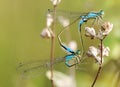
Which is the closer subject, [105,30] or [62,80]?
[105,30]

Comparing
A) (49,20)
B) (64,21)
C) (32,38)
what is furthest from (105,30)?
(32,38)

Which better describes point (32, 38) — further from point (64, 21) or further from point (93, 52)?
point (93, 52)

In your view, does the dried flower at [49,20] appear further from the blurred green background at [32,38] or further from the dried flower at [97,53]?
the blurred green background at [32,38]

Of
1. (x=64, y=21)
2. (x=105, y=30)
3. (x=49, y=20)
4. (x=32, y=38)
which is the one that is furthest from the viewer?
(x=32, y=38)

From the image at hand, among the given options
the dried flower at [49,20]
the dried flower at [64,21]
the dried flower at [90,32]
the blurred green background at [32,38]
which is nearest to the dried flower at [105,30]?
the dried flower at [90,32]

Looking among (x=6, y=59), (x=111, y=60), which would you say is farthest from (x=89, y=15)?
(x=6, y=59)

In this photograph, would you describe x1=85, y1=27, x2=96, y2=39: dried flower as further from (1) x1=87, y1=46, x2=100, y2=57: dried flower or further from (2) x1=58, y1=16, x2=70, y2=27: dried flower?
(2) x1=58, y1=16, x2=70, y2=27: dried flower

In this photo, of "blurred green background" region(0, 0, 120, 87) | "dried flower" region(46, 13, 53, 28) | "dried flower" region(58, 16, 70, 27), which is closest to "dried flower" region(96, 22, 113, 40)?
"dried flower" region(46, 13, 53, 28)

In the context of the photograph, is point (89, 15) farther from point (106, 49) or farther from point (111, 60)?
point (111, 60)
